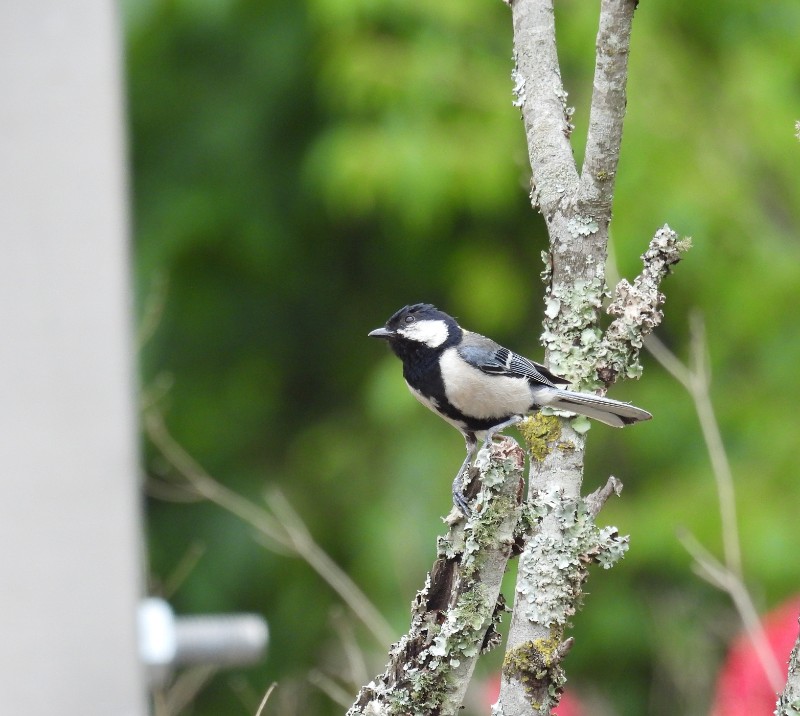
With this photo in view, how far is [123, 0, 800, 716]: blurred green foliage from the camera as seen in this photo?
14.8ft

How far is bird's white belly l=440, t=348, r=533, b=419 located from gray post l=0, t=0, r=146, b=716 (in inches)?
32.0

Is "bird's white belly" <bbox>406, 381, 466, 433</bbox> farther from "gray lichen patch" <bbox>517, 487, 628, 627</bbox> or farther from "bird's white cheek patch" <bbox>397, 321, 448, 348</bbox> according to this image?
"gray lichen patch" <bbox>517, 487, 628, 627</bbox>

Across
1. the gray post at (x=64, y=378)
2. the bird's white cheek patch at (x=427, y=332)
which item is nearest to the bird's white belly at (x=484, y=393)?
the bird's white cheek patch at (x=427, y=332)

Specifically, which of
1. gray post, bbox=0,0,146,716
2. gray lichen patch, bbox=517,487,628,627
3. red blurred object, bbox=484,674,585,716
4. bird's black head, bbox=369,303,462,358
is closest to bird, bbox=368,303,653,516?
bird's black head, bbox=369,303,462,358

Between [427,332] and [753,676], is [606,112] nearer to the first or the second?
[427,332]

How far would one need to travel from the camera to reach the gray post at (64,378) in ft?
5.17

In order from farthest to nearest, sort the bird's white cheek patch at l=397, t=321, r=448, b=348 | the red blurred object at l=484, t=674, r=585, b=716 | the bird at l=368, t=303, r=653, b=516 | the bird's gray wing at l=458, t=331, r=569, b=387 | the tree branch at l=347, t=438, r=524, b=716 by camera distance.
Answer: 1. the red blurred object at l=484, t=674, r=585, b=716
2. the bird's white cheek patch at l=397, t=321, r=448, b=348
3. the bird's gray wing at l=458, t=331, r=569, b=387
4. the bird at l=368, t=303, r=653, b=516
5. the tree branch at l=347, t=438, r=524, b=716

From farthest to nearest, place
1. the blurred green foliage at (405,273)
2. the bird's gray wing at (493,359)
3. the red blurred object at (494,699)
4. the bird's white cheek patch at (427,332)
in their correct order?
the blurred green foliage at (405,273) → the red blurred object at (494,699) → the bird's white cheek patch at (427,332) → the bird's gray wing at (493,359)

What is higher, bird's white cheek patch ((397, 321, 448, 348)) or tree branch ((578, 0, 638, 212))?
tree branch ((578, 0, 638, 212))

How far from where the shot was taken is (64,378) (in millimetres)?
1631

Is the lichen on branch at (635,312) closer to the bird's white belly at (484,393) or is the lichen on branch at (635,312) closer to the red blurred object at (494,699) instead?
the bird's white belly at (484,393)

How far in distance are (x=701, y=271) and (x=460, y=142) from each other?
1.17 metres

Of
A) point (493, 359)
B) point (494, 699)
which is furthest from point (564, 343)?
point (494, 699)

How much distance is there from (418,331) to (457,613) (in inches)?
41.4
